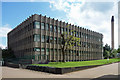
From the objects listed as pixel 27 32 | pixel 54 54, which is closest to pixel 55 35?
pixel 54 54

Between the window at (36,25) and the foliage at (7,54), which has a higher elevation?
the window at (36,25)

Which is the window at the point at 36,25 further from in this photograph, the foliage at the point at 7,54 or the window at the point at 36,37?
the foliage at the point at 7,54

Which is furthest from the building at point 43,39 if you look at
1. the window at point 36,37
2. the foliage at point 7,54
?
the foliage at point 7,54

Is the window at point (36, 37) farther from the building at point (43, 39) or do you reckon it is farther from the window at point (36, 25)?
the window at point (36, 25)

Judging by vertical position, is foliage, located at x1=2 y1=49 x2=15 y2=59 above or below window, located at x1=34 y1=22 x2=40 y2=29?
below

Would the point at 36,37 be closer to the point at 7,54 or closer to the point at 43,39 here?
the point at 43,39

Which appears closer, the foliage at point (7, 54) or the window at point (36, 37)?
the window at point (36, 37)

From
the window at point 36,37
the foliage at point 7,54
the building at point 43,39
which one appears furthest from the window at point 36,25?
the foliage at point 7,54

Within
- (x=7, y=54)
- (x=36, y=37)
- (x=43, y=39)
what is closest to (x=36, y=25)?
(x=36, y=37)

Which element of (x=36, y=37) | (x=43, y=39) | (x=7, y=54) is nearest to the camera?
(x=36, y=37)

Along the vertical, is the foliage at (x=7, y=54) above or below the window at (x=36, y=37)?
below

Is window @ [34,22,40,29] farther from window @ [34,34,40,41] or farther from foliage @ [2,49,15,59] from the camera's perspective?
foliage @ [2,49,15,59]

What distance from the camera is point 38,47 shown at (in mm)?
33000

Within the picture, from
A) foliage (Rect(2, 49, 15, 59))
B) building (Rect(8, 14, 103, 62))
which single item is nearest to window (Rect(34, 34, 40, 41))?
building (Rect(8, 14, 103, 62))
